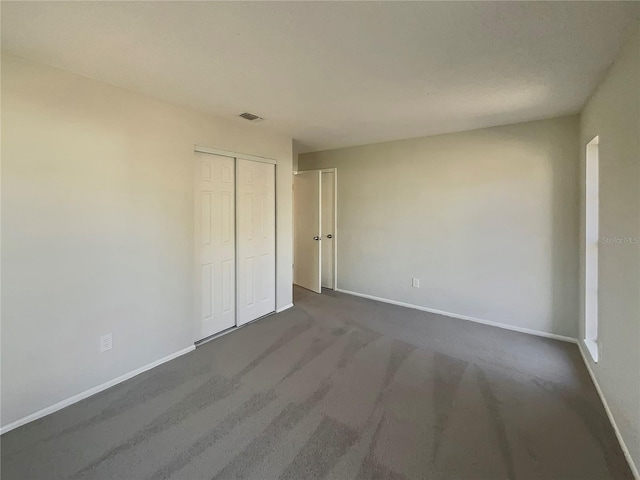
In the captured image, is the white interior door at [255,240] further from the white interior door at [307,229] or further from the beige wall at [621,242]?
the beige wall at [621,242]

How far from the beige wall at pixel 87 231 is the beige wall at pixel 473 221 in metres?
2.49

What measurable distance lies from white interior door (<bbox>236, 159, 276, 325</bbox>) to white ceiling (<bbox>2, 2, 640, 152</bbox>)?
2.92ft

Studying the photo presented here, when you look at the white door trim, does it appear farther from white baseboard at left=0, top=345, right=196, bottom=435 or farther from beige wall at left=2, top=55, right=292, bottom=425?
white baseboard at left=0, top=345, right=196, bottom=435

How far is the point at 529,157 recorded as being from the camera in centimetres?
312

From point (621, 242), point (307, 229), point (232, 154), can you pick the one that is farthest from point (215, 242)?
point (621, 242)

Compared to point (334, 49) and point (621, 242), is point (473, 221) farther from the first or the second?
point (334, 49)

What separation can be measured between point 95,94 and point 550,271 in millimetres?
4433

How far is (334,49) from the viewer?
1.69 m

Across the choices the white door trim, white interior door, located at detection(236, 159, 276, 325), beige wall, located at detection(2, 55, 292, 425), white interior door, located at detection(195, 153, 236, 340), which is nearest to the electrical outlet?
A: beige wall, located at detection(2, 55, 292, 425)

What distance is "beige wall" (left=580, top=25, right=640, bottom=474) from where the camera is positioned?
149 cm

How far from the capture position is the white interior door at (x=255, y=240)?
3.32 meters

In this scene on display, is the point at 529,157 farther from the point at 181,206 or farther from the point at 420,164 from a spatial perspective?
the point at 181,206

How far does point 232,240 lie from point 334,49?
7.17ft

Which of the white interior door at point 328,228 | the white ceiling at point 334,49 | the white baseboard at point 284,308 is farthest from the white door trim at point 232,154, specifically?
the white baseboard at point 284,308
